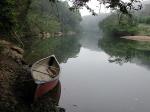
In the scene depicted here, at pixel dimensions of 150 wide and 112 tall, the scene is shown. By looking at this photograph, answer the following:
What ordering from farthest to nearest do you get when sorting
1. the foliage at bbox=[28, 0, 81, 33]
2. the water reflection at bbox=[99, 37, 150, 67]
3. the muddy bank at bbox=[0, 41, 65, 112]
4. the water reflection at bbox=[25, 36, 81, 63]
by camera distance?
the foliage at bbox=[28, 0, 81, 33] → the water reflection at bbox=[99, 37, 150, 67] → the water reflection at bbox=[25, 36, 81, 63] → the muddy bank at bbox=[0, 41, 65, 112]

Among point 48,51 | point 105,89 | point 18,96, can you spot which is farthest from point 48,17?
point 18,96

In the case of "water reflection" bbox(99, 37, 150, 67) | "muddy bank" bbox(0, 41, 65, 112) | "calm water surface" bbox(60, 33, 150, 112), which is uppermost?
"muddy bank" bbox(0, 41, 65, 112)

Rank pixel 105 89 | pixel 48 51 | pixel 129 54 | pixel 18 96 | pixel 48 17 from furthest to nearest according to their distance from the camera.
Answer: pixel 48 17
pixel 129 54
pixel 48 51
pixel 105 89
pixel 18 96

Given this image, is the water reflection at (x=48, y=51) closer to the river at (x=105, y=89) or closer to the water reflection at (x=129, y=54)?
the river at (x=105, y=89)

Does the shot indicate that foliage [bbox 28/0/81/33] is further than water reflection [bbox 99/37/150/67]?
Yes

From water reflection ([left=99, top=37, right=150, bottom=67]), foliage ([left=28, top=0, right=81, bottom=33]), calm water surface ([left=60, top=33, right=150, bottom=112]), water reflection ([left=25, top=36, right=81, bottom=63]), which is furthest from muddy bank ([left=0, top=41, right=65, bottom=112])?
water reflection ([left=99, top=37, right=150, bottom=67])

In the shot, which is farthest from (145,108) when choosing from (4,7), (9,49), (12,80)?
(4,7)

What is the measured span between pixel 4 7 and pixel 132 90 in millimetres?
15258

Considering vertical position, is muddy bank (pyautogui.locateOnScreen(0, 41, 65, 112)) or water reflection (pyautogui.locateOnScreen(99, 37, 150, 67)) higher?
muddy bank (pyautogui.locateOnScreen(0, 41, 65, 112))

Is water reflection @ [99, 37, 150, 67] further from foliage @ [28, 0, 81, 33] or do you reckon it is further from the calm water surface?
foliage @ [28, 0, 81, 33]

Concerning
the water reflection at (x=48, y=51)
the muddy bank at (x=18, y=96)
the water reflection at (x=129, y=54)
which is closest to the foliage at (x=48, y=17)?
the water reflection at (x=48, y=51)

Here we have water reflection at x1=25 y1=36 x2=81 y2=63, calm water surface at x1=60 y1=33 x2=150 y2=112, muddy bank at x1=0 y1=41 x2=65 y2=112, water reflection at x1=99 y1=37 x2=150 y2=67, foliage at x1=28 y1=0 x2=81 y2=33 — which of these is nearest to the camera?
muddy bank at x1=0 y1=41 x2=65 y2=112

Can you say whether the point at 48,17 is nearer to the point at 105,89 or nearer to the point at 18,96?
the point at 105,89

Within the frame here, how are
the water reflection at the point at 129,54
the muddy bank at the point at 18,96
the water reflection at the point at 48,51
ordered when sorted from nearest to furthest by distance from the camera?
the muddy bank at the point at 18,96, the water reflection at the point at 48,51, the water reflection at the point at 129,54
